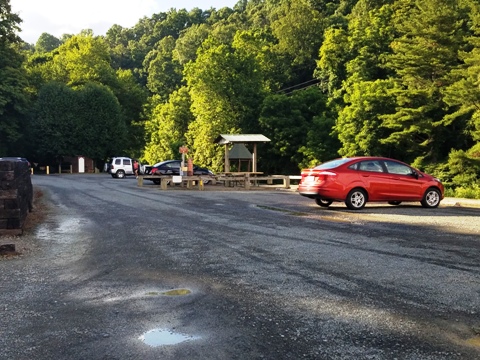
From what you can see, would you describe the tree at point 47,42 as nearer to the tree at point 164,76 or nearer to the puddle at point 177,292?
the tree at point 164,76

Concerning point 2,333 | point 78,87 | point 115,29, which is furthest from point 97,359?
point 115,29

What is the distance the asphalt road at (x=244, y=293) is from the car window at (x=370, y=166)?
14.2ft

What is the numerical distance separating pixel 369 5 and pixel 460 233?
60.0 meters

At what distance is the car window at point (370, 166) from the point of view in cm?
1531

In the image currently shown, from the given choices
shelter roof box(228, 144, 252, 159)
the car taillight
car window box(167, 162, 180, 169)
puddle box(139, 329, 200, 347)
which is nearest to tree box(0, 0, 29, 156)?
car window box(167, 162, 180, 169)

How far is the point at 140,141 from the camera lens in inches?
3088

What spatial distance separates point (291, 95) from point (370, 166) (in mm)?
38281

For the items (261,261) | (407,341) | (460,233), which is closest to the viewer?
(407,341)

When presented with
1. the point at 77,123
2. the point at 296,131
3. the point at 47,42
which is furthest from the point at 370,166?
the point at 47,42

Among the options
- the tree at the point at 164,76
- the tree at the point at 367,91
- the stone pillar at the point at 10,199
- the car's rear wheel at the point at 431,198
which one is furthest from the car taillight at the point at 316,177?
the tree at the point at 164,76

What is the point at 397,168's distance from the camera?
619 inches

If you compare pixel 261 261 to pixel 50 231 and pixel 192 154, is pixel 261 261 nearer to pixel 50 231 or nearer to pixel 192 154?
pixel 50 231

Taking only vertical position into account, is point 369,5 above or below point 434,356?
above

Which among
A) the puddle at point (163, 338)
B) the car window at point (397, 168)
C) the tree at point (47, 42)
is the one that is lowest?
the puddle at point (163, 338)
